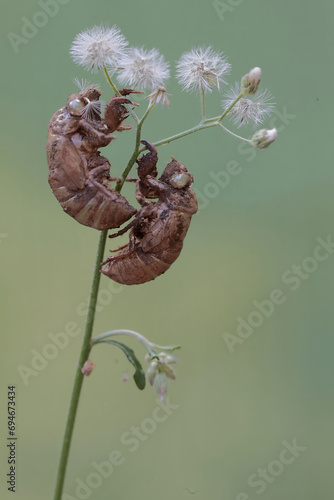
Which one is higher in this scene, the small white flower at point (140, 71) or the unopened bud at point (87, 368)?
the small white flower at point (140, 71)

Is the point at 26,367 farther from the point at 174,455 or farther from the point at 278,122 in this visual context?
the point at 278,122

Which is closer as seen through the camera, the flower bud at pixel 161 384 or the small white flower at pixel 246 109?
the flower bud at pixel 161 384

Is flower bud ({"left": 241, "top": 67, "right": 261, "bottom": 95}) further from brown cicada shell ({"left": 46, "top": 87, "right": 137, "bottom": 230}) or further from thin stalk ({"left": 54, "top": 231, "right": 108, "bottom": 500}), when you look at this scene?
thin stalk ({"left": 54, "top": 231, "right": 108, "bottom": 500})

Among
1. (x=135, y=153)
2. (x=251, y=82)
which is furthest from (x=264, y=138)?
(x=135, y=153)

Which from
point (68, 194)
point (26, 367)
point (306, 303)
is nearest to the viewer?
point (68, 194)

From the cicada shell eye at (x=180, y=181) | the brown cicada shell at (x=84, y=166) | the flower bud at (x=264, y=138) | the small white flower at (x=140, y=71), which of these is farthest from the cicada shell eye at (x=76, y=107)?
the flower bud at (x=264, y=138)

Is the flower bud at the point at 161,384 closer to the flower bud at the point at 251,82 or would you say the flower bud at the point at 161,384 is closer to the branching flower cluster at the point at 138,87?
the branching flower cluster at the point at 138,87

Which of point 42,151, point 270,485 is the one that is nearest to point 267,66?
point 42,151
